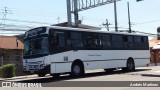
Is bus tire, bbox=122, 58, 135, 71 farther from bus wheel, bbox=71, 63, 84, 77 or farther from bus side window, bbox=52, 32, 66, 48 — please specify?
bus side window, bbox=52, 32, 66, 48

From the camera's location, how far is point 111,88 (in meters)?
13.9

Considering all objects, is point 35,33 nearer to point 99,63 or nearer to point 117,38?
point 99,63

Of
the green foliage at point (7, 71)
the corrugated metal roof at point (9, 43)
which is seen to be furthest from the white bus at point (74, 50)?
→ the corrugated metal roof at point (9, 43)

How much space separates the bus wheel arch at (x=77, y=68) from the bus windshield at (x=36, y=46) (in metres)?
2.56

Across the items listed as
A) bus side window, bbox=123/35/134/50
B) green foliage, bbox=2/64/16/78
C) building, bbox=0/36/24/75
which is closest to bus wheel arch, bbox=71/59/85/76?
bus side window, bbox=123/35/134/50

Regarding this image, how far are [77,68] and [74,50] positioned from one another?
4.07ft

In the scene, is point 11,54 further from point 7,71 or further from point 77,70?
point 77,70

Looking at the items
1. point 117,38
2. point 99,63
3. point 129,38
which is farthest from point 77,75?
point 129,38

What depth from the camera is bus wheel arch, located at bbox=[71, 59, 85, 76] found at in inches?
833

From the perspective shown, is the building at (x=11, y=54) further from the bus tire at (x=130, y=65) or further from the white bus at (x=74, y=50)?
the white bus at (x=74, y=50)

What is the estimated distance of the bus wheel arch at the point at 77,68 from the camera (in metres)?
21.2

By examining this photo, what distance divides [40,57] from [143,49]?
11995 mm

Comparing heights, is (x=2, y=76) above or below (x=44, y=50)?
below

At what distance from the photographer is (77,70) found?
21547 mm
